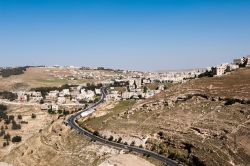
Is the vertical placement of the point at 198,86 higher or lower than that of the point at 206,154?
higher

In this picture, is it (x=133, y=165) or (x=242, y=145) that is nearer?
(x=242, y=145)

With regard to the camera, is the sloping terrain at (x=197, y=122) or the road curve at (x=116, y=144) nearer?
the sloping terrain at (x=197, y=122)

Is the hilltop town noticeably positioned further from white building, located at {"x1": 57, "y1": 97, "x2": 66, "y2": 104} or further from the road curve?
white building, located at {"x1": 57, "y1": 97, "x2": 66, "y2": 104}

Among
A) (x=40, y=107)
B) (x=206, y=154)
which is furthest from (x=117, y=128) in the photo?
(x=40, y=107)

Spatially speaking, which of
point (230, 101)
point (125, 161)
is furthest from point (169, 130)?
point (125, 161)

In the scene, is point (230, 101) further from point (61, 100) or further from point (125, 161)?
point (61, 100)

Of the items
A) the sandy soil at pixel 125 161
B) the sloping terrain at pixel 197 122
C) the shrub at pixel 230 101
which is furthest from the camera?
the shrub at pixel 230 101

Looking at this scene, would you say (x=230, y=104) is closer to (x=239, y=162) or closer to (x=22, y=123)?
(x=239, y=162)

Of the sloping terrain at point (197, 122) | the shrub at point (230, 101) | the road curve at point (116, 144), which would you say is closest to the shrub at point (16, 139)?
the road curve at point (116, 144)

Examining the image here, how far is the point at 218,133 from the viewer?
7600cm

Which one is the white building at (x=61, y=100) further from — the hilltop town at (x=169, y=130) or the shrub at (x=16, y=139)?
the shrub at (x=16, y=139)

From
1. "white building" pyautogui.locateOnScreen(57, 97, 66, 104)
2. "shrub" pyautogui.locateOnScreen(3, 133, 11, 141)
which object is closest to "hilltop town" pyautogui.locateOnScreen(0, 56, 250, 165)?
"shrub" pyautogui.locateOnScreen(3, 133, 11, 141)

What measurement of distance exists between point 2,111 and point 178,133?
109 metres

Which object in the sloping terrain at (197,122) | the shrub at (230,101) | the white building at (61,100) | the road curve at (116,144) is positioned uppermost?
the shrub at (230,101)
